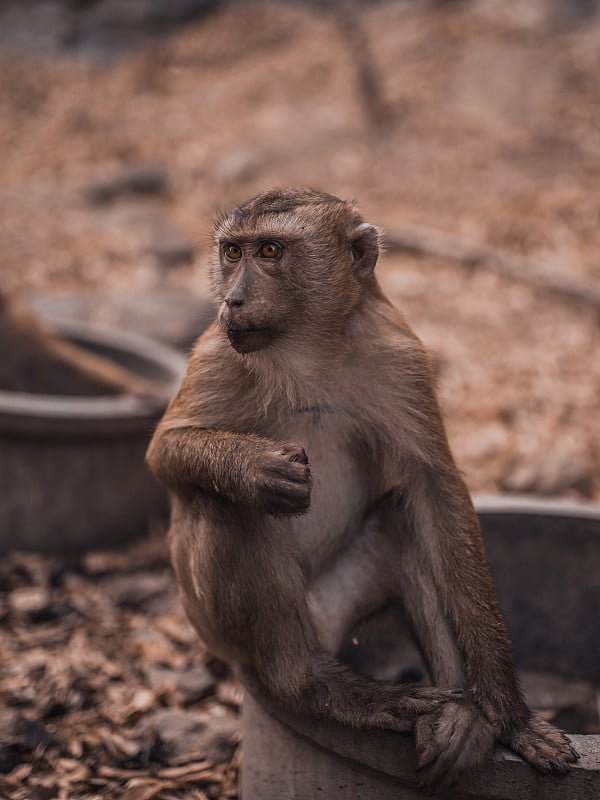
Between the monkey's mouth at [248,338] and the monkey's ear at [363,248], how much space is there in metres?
0.37

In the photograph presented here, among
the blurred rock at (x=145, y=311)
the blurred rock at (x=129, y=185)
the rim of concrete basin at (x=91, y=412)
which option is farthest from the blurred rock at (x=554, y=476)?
the blurred rock at (x=129, y=185)

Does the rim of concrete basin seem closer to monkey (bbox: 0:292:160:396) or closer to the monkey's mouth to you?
monkey (bbox: 0:292:160:396)

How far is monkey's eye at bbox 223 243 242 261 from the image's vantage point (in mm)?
2902

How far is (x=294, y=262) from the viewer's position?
288cm

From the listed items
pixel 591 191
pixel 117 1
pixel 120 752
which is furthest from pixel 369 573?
pixel 117 1

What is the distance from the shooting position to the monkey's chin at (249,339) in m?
2.72

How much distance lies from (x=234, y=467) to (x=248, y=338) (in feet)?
1.14

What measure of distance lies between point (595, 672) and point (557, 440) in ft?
7.69

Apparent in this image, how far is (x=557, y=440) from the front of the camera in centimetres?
596

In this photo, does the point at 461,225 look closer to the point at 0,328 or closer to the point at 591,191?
the point at 591,191

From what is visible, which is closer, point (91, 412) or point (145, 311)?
point (91, 412)

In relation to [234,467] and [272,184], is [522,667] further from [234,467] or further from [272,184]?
[272,184]

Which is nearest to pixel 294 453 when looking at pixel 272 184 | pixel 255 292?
pixel 255 292

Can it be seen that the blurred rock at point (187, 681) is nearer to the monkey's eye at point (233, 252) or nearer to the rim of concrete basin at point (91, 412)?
the rim of concrete basin at point (91, 412)
